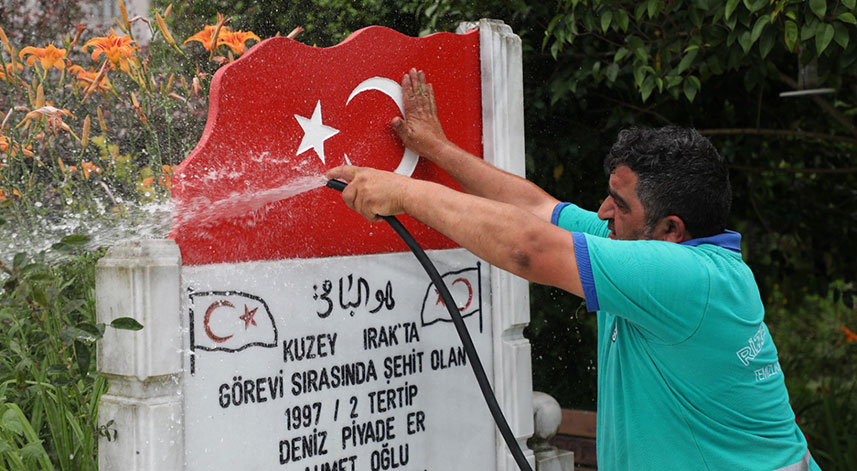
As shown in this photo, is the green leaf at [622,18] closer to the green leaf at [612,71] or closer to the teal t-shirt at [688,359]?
the green leaf at [612,71]

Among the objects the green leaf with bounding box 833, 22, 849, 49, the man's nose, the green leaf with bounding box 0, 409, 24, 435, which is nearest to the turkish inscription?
the green leaf with bounding box 0, 409, 24, 435

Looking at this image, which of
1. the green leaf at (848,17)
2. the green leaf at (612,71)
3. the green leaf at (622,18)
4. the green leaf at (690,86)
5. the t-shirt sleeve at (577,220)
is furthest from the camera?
the green leaf at (612,71)

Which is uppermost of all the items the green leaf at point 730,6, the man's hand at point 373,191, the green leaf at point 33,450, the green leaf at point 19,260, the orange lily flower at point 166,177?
the green leaf at point 730,6

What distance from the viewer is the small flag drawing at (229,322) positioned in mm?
2219

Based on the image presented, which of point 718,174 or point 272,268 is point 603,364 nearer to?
point 718,174

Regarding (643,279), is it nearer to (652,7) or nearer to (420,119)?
(420,119)

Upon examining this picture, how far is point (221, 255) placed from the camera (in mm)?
2303

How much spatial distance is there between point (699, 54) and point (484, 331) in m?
1.67

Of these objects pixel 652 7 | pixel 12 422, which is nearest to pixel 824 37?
pixel 652 7

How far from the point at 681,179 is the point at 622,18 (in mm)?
1663

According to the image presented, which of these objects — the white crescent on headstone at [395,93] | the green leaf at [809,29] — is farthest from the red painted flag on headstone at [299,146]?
the green leaf at [809,29]

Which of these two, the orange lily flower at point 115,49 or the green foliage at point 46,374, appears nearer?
the green foliage at point 46,374

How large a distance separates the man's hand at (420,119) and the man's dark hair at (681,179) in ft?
2.49

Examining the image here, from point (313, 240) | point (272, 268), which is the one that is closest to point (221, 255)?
point (272, 268)
